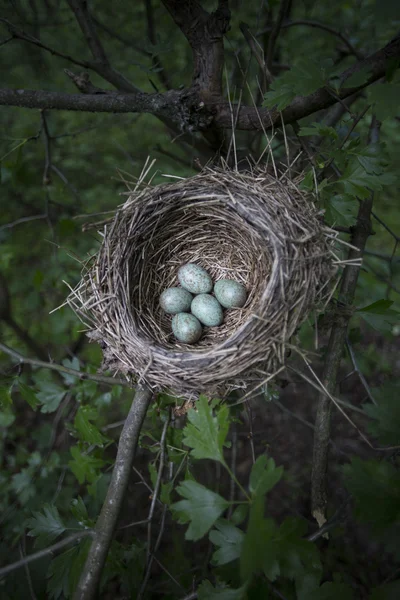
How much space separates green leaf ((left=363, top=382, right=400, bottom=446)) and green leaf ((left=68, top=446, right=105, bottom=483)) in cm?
114

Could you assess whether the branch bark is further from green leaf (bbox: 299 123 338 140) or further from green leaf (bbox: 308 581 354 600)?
green leaf (bbox: 299 123 338 140)

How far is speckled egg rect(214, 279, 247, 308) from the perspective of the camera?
6.54ft

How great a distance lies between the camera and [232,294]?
199 centimetres

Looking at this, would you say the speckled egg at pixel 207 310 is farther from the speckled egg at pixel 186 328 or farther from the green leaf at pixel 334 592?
the green leaf at pixel 334 592

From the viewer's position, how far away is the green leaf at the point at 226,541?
3.89ft

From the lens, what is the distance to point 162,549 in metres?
2.84

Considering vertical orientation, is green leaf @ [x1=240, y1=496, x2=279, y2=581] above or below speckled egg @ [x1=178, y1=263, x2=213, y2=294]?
above

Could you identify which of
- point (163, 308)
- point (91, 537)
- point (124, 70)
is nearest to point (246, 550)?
point (91, 537)

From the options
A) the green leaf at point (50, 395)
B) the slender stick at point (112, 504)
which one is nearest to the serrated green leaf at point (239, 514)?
the slender stick at point (112, 504)

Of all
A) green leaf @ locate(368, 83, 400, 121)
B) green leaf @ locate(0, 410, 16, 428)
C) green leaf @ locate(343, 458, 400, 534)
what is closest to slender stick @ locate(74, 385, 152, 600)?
green leaf @ locate(343, 458, 400, 534)

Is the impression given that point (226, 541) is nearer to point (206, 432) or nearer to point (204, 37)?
point (206, 432)

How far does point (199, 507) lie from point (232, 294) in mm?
1038

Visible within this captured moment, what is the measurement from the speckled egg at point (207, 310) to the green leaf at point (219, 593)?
44.8 inches

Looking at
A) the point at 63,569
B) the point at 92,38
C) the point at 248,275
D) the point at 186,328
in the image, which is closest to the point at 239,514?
the point at 63,569
